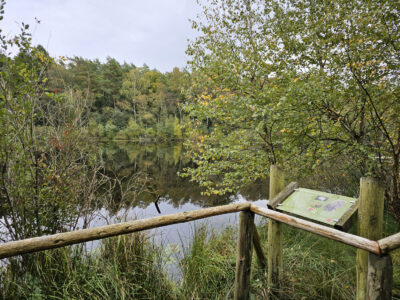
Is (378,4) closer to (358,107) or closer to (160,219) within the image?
(358,107)

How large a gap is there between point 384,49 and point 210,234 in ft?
14.5

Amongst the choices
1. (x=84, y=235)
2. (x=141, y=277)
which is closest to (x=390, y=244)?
(x=84, y=235)

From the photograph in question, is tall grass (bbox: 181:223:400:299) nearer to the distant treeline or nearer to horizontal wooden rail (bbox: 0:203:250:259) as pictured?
horizontal wooden rail (bbox: 0:203:250:259)

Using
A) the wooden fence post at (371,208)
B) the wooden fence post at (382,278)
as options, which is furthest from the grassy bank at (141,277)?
the wooden fence post at (382,278)

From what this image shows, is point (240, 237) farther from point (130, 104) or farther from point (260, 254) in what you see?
point (130, 104)

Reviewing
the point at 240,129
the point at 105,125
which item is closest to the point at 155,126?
the point at 105,125

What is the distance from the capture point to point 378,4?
3131mm

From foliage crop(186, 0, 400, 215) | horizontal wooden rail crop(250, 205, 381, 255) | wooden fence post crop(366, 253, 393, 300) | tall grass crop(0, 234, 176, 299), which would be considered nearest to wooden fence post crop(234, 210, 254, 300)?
horizontal wooden rail crop(250, 205, 381, 255)

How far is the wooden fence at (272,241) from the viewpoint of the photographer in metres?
1.36

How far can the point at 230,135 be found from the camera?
459 centimetres

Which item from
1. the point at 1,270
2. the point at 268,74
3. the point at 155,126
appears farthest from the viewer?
the point at 155,126

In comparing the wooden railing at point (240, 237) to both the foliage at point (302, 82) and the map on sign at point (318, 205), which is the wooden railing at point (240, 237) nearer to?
the map on sign at point (318, 205)

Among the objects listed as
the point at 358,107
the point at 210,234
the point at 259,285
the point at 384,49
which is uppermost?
the point at 384,49

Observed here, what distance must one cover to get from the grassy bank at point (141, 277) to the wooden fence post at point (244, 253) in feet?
1.05
